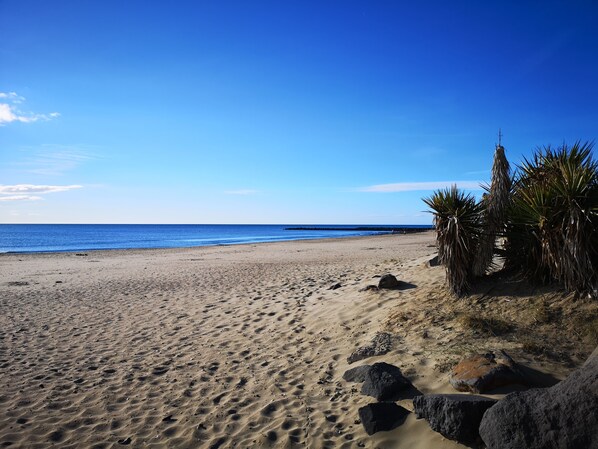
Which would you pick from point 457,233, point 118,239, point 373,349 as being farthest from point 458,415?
point 118,239

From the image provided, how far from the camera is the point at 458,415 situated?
3879 millimetres

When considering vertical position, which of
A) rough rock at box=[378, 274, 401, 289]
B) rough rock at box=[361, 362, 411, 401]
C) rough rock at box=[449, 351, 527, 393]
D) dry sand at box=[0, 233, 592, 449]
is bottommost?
dry sand at box=[0, 233, 592, 449]

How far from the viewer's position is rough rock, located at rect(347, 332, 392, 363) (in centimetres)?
627

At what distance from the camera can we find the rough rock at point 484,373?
14.6ft

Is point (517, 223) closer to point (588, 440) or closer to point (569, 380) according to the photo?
point (569, 380)

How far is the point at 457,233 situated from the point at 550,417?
4014mm

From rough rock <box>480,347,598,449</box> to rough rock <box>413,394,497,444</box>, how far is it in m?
0.21

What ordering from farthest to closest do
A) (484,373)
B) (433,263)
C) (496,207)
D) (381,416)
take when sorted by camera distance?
(433,263)
(496,207)
(484,373)
(381,416)

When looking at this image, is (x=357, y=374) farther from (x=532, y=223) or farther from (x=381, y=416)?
(x=532, y=223)

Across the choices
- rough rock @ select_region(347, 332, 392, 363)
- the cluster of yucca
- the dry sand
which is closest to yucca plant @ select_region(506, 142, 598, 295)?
the cluster of yucca

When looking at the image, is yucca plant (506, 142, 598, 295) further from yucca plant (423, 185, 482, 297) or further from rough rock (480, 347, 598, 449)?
rough rock (480, 347, 598, 449)

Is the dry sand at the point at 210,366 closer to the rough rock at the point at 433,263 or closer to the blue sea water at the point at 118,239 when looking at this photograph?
the rough rock at the point at 433,263

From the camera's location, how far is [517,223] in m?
6.66

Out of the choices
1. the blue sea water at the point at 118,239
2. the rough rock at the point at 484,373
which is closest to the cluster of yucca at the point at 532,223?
the rough rock at the point at 484,373
